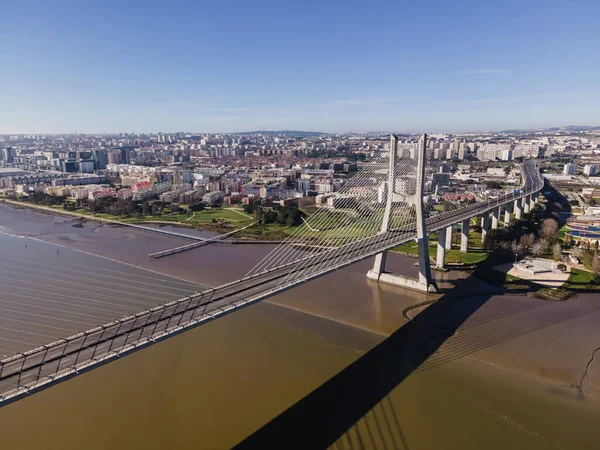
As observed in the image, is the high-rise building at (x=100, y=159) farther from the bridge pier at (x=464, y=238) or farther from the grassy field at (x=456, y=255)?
the bridge pier at (x=464, y=238)

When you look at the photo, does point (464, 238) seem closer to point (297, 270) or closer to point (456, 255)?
point (456, 255)

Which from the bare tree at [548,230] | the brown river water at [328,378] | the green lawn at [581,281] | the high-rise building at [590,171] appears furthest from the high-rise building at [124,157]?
the green lawn at [581,281]

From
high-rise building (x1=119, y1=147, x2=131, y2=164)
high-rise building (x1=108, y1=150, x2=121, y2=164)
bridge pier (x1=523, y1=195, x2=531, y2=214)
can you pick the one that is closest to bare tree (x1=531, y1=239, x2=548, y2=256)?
bridge pier (x1=523, y1=195, x2=531, y2=214)

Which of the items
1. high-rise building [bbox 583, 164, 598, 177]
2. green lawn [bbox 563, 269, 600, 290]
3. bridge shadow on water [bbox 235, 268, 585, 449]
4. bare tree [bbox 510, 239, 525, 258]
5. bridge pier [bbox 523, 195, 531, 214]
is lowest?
bridge shadow on water [bbox 235, 268, 585, 449]

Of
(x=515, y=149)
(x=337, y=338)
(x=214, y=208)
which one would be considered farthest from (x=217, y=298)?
(x=515, y=149)

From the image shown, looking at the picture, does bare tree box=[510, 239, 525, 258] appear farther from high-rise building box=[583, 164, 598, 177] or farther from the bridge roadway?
high-rise building box=[583, 164, 598, 177]

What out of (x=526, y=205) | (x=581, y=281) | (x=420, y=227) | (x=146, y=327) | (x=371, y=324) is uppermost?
(x=420, y=227)

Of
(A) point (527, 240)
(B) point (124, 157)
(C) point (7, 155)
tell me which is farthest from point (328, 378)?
(C) point (7, 155)
